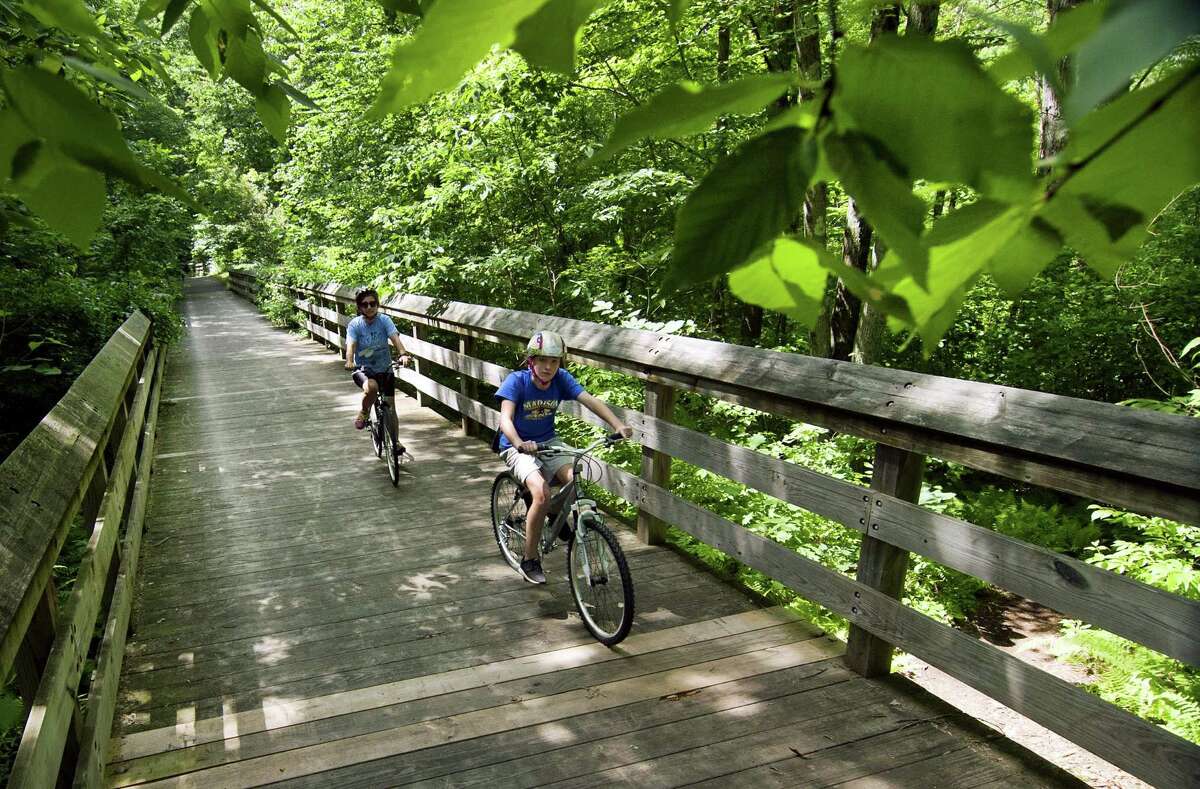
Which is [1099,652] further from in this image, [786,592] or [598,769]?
[598,769]

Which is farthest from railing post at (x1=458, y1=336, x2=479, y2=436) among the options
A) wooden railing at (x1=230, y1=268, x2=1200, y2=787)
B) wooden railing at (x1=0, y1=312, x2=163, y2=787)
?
wooden railing at (x1=0, y1=312, x2=163, y2=787)

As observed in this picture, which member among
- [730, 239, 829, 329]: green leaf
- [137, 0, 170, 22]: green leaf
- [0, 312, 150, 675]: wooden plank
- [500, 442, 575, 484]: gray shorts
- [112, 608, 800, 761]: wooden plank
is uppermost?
[137, 0, 170, 22]: green leaf

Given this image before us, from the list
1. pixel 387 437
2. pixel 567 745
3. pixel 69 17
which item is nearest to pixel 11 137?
pixel 69 17

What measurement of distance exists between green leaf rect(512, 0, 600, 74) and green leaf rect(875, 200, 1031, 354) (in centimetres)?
26

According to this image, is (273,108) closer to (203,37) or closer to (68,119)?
(203,37)

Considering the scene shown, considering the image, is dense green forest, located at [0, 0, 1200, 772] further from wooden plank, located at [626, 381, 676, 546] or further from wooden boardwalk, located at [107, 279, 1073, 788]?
wooden boardwalk, located at [107, 279, 1073, 788]

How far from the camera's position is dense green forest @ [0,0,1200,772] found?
44 centimetres

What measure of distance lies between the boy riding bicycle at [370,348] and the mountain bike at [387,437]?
113 mm

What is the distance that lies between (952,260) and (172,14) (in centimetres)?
124

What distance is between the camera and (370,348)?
7.46 meters

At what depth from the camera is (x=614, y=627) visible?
3.87m

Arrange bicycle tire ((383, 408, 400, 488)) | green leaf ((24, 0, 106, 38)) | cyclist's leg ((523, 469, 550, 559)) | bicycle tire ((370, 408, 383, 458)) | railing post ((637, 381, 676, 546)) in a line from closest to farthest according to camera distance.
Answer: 1. green leaf ((24, 0, 106, 38))
2. cyclist's leg ((523, 469, 550, 559))
3. railing post ((637, 381, 676, 546))
4. bicycle tire ((383, 408, 400, 488))
5. bicycle tire ((370, 408, 383, 458))

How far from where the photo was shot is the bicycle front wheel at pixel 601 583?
372 cm

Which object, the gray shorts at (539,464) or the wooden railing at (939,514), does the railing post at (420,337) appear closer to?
the gray shorts at (539,464)
